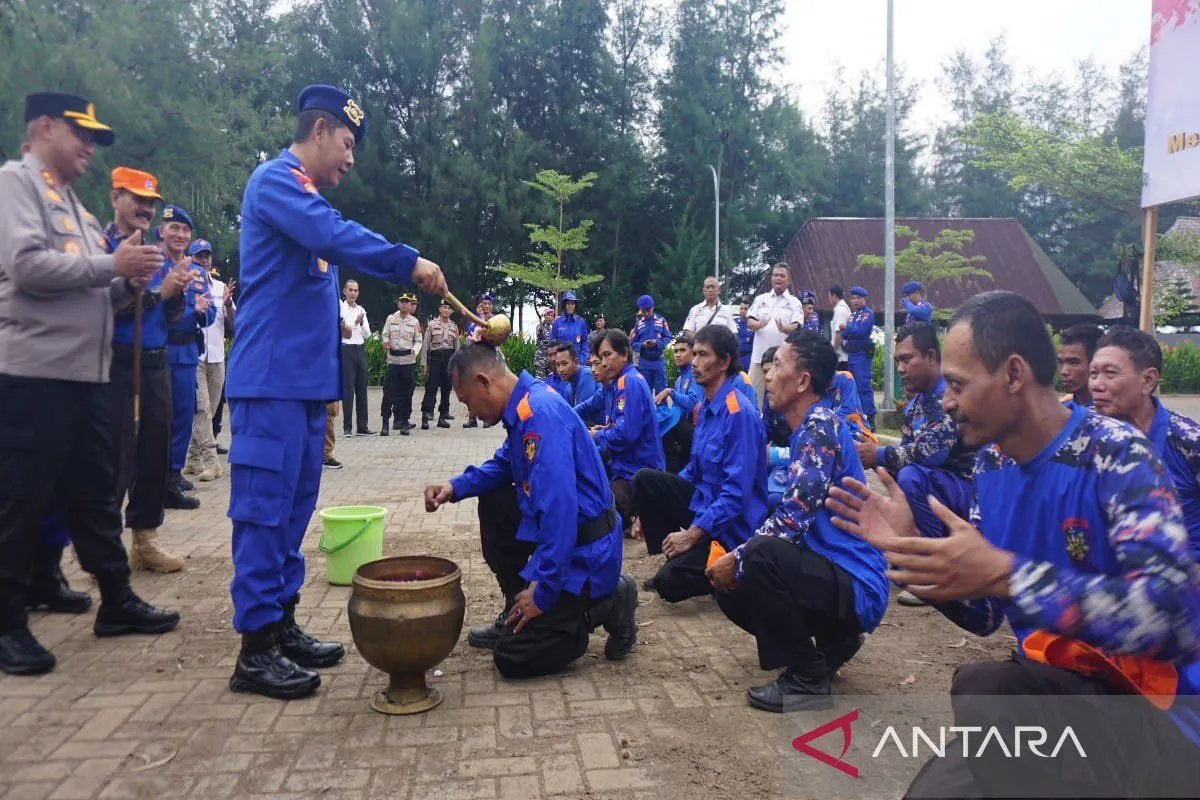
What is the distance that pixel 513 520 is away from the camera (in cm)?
393

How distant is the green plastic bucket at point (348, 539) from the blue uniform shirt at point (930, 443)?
2.91m

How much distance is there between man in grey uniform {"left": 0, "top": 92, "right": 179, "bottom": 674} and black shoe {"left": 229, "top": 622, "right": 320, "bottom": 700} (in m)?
0.95

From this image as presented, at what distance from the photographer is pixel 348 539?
15.1ft

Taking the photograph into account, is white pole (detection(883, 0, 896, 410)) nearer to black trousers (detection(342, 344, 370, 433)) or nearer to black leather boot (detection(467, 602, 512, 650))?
black trousers (detection(342, 344, 370, 433))

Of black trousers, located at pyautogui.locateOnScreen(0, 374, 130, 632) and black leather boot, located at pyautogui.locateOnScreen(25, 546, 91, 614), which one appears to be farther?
black leather boot, located at pyautogui.locateOnScreen(25, 546, 91, 614)

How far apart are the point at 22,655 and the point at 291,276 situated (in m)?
2.01

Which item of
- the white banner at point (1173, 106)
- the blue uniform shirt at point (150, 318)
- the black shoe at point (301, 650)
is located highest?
the white banner at point (1173, 106)

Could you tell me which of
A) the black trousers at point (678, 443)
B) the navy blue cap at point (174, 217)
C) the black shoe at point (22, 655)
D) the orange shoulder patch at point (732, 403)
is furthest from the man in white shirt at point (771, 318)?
the black shoe at point (22, 655)

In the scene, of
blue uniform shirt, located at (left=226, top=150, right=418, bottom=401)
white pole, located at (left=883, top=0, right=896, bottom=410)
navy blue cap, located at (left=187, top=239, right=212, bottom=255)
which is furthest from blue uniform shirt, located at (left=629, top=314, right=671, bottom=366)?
blue uniform shirt, located at (left=226, top=150, right=418, bottom=401)

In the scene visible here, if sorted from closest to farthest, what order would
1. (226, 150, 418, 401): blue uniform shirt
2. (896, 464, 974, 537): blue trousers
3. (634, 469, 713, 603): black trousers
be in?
→ (226, 150, 418, 401): blue uniform shirt, (896, 464, 974, 537): blue trousers, (634, 469, 713, 603): black trousers

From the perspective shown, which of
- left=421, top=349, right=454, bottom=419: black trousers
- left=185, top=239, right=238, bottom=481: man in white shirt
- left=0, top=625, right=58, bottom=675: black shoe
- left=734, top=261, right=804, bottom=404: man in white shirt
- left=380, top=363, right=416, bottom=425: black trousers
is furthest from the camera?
left=421, top=349, right=454, bottom=419: black trousers

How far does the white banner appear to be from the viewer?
18.2 feet

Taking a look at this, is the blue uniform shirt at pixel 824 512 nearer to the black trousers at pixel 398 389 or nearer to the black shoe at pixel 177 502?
the black shoe at pixel 177 502

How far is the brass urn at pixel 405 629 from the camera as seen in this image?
301 centimetres
